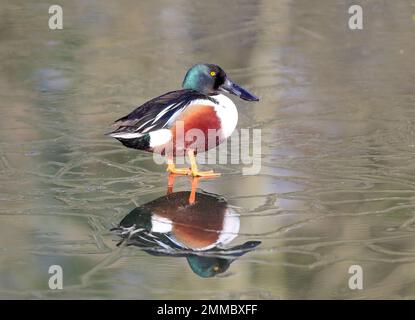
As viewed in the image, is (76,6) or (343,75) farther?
(76,6)

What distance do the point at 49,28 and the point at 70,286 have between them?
647cm

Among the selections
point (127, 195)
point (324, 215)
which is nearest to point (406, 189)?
point (324, 215)

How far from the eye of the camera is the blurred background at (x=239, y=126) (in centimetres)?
504

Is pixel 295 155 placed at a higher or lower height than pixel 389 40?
lower

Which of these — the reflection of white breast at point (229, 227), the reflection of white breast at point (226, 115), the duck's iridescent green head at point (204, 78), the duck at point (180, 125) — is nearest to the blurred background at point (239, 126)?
the reflection of white breast at point (229, 227)

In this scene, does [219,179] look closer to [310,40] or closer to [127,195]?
[127,195]

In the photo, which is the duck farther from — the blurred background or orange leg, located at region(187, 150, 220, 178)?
the blurred background

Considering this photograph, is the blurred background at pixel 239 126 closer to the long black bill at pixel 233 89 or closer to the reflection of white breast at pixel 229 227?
the reflection of white breast at pixel 229 227

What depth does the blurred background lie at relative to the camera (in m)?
5.04

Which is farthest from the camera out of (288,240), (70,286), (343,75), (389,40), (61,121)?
(389,40)

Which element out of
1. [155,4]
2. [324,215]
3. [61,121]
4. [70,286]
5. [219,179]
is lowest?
[70,286]

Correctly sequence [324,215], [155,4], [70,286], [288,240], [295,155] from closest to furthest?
[70,286]
[288,240]
[324,215]
[295,155]
[155,4]

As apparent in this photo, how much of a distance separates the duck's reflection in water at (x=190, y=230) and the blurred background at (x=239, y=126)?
8 cm

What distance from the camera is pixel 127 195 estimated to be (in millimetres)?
6188
